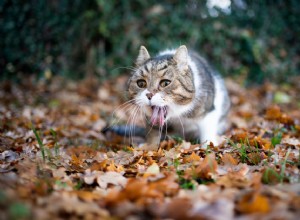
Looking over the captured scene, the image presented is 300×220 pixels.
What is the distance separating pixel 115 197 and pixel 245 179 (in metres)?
0.94

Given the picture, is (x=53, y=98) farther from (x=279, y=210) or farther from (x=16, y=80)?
(x=279, y=210)

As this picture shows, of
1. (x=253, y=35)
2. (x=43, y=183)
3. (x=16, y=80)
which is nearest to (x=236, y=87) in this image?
(x=253, y=35)

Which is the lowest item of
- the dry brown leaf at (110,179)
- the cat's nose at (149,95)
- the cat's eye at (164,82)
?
the dry brown leaf at (110,179)

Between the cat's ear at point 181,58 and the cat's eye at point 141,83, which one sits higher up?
the cat's ear at point 181,58

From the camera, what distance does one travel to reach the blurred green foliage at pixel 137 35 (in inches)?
243

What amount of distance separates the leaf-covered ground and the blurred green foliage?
1629 mm

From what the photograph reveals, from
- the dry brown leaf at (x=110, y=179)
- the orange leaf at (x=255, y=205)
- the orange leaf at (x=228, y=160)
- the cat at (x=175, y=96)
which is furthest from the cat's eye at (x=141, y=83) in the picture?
the orange leaf at (x=255, y=205)

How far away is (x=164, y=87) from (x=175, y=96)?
15 centimetres

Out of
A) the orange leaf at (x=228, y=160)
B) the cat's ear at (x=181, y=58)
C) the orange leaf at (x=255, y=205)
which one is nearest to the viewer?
the orange leaf at (x=255, y=205)

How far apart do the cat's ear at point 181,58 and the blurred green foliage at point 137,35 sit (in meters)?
3.55

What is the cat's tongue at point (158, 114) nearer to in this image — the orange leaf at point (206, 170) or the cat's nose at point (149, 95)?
the cat's nose at point (149, 95)

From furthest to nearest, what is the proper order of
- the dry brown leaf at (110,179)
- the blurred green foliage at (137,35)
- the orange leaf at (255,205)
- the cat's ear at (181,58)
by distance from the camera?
the blurred green foliage at (137,35), the cat's ear at (181,58), the dry brown leaf at (110,179), the orange leaf at (255,205)

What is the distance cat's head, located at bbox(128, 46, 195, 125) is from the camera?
3.52m

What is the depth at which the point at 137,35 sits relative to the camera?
7.59 m
